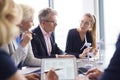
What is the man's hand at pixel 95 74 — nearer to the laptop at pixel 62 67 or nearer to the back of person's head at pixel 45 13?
the laptop at pixel 62 67

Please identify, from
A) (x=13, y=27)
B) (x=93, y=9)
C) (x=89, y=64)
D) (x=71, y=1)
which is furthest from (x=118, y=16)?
(x=13, y=27)

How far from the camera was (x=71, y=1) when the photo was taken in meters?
5.11

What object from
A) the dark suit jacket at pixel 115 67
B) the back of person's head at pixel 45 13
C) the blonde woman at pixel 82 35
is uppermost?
the back of person's head at pixel 45 13

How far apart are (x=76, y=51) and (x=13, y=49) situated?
1.26 m

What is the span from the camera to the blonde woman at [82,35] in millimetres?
3365

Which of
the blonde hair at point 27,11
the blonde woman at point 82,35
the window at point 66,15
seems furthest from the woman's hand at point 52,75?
the window at point 66,15

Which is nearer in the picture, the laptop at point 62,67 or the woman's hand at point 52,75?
the woman's hand at point 52,75

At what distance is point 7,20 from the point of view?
901 millimetres

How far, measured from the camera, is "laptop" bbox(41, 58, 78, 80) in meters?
1.71

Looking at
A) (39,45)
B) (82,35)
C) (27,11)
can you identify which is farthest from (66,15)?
(27,11)

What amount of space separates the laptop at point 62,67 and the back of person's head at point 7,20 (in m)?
0.83

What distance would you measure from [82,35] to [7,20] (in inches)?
104

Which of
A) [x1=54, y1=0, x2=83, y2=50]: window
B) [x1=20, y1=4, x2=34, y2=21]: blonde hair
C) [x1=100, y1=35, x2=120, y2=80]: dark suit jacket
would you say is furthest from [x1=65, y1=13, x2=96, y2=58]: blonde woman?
[x1=100, y1=35, x2=120, y2=80]: dark suit jacket

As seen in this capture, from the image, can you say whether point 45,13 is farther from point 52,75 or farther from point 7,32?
point 7,32
